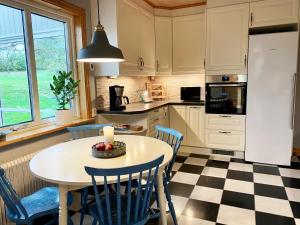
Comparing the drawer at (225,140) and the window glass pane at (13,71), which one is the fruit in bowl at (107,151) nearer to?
the window glass pane at (13,71)

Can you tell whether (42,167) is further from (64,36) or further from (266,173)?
(266,173)

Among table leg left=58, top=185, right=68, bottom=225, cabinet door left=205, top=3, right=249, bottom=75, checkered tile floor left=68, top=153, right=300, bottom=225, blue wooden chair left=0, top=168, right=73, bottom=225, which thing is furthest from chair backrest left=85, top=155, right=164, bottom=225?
Result: cabinet door left=205, top=3, right=249, bottom=75

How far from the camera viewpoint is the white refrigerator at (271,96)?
2.91 meters

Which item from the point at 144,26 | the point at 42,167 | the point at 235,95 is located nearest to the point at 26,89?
the point at 42,167

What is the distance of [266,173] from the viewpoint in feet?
9.62

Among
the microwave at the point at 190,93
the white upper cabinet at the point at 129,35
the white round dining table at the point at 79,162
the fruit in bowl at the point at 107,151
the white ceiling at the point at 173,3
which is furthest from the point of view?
the microwave at the point at 190,93

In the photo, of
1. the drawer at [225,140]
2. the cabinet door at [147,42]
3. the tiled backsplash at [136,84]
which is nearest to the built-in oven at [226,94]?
the drawer at [225,140]

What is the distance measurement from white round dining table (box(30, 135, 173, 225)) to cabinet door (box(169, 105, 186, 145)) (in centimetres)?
176

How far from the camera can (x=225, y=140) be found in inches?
137

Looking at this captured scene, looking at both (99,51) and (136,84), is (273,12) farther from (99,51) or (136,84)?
(99,51)

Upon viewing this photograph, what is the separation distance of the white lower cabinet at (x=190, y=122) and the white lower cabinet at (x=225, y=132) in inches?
4.0

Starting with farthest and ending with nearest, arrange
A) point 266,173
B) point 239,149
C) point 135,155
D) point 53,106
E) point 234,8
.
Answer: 1. point 239,149
2. point 234,8
3. point 266,173
4. point 53,106
5. point 135,155

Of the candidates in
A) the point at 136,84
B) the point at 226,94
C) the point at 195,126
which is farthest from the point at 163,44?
the point at 195,126

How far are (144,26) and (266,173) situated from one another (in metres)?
2.68
